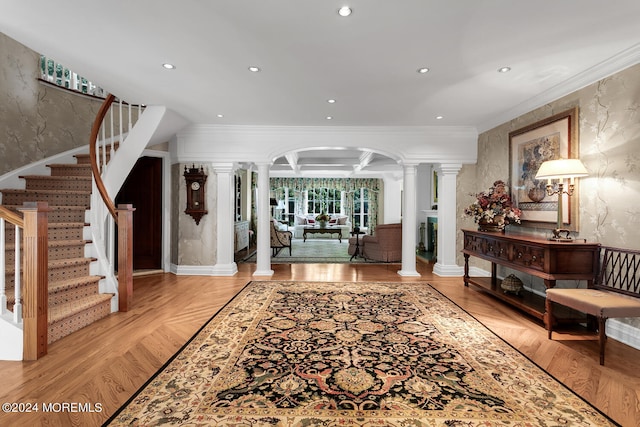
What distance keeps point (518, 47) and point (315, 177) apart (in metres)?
9.66

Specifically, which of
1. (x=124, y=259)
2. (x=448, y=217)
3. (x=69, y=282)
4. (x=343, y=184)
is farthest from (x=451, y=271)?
(x=343, y=184)

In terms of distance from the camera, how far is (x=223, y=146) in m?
5.29

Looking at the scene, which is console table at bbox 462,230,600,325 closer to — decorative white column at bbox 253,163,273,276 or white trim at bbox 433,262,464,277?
white trim at bbox 433,262,464,277

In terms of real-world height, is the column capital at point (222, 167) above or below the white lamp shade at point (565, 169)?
above

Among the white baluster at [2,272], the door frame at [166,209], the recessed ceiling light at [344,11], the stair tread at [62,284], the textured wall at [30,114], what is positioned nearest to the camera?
the recessed ceiling light at [344,11]

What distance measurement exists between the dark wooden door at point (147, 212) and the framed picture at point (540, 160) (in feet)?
18.9

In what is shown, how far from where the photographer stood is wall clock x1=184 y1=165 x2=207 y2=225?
17.3 feet

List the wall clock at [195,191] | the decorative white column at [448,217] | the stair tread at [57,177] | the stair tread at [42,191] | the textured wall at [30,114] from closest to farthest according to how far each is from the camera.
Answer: the stair tread at [42,191] < the stair tread at [57,177] < the textured wall at [30,114] < the wall clock at [195,191] < the decorative white column at [448,217]

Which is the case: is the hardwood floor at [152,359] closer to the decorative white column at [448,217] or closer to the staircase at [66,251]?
the staircase at [66,251]

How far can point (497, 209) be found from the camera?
14.1 feet

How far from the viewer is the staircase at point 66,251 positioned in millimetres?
2799

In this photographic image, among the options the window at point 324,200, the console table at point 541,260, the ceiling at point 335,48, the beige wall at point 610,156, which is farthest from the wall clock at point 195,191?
the window at point 324,200

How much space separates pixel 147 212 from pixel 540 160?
20.2 ft

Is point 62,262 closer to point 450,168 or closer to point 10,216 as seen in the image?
point 10,216
